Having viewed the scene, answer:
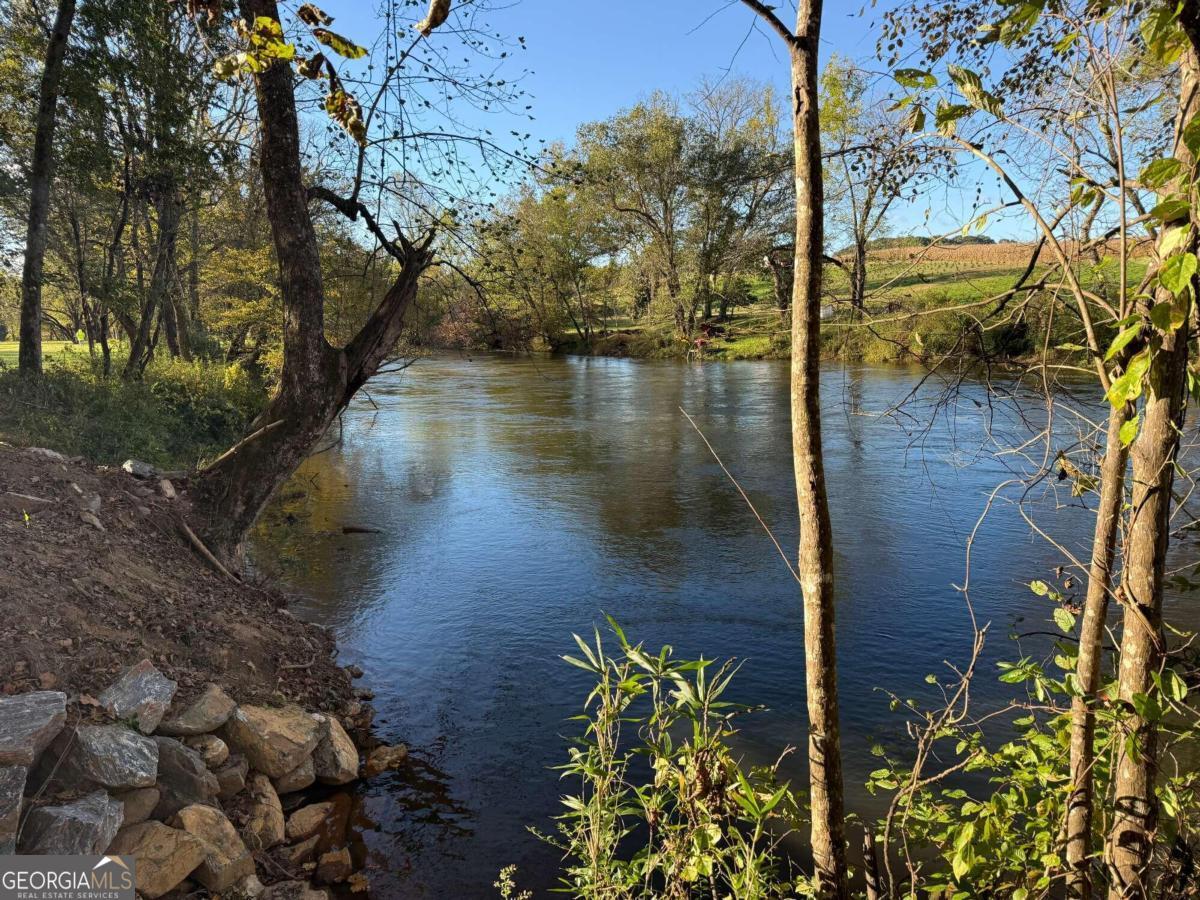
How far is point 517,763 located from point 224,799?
213 centimetres

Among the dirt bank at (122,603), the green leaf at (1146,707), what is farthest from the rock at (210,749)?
the green leaf at (1146,707)

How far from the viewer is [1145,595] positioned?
8.16 feet

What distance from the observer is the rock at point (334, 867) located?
14.9 feet

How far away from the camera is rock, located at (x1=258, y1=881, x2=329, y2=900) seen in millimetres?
4164

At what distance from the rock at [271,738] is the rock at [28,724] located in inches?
44.4

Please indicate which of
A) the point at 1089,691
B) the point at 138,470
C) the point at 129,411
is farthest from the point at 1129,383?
the point at 129,411

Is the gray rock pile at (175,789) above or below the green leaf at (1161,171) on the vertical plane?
below

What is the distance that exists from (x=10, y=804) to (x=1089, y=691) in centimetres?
447

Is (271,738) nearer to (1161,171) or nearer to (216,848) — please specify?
(216,848)

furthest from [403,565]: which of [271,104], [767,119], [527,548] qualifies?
[767,119]

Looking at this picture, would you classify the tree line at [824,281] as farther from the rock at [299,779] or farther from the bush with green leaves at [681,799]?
the rock at [299,779]

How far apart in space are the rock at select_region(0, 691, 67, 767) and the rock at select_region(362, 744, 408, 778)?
7.38 feet

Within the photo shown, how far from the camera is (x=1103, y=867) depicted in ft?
8.88

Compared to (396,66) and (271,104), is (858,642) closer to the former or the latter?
(396,66)
